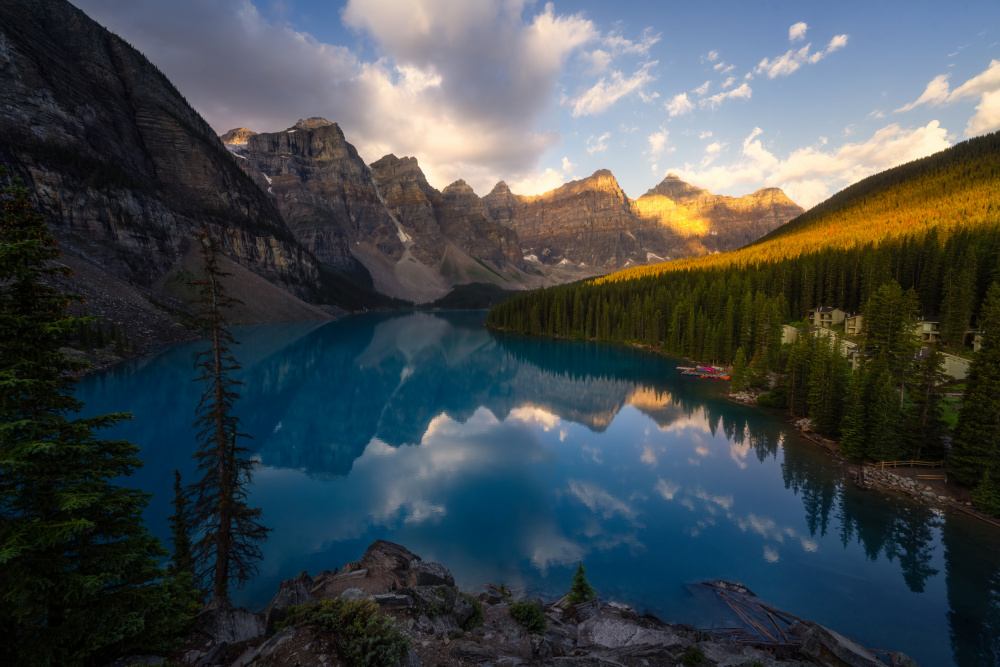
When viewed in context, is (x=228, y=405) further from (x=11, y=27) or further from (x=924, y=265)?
(x=11, y=27)

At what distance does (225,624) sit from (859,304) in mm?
90368

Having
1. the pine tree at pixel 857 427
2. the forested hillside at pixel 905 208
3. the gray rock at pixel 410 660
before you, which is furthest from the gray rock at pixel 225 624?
the forested hillside at pixel 905 208

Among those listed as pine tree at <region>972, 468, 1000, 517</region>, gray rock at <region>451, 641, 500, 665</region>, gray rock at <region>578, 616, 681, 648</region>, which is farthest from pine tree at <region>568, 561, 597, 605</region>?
pine tree at <region>972, 468, 1000, 517</region>

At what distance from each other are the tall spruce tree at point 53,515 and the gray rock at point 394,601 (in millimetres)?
4941

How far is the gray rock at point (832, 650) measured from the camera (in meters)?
11.6

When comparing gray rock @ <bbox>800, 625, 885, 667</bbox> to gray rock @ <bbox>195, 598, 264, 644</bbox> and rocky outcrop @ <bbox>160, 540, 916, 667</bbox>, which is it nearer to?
rocky outcrop @ <bbox>160, 540, 916, 667</bbox>

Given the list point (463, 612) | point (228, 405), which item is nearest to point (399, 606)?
point (463, 612)

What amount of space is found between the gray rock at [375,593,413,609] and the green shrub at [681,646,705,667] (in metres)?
7.78

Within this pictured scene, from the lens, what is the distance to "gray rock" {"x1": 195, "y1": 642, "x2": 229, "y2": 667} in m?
8.42

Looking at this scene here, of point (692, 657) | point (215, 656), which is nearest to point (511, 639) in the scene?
point (692, 657)

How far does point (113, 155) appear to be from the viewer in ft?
411

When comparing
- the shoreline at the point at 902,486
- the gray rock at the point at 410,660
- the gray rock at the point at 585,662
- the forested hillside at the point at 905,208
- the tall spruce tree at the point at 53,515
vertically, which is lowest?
the shoreline at the point at 902,486

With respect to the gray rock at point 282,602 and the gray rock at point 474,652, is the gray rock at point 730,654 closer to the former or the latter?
the gray rock at point 474,652

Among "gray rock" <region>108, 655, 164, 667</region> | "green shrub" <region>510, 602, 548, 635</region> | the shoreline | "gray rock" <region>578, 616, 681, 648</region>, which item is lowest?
the shoreline
